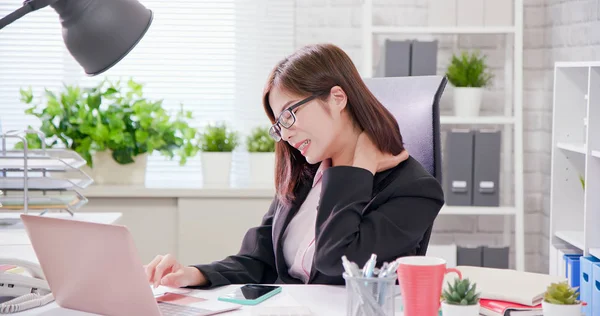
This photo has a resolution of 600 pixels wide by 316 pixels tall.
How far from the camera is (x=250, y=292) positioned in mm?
1433

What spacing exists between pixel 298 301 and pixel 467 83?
7.33 ft

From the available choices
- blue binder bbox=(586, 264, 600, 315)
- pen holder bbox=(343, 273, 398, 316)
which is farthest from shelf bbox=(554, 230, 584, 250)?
pen holder bbox=(343, 273, 398, 316)

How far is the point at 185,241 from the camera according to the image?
3.28m

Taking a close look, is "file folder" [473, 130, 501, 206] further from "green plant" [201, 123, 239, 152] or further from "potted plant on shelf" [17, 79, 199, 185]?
"potted plant on shelf" [17, 79, 199, 185]

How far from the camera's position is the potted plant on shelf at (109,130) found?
10.8 ft

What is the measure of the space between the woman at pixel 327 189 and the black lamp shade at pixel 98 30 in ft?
1.37

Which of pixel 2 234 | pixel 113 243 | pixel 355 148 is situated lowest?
pixel 2 234

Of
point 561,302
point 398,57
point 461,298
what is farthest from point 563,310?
point 398,57

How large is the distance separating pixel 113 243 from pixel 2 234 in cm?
122

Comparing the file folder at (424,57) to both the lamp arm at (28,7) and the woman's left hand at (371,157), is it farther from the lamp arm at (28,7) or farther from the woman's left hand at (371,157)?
the lamp arm at (28,7)

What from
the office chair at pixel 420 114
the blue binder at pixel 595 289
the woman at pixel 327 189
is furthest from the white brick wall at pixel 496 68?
the woman at pixel 327 189

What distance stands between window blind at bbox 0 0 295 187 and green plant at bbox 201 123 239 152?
0.23 m

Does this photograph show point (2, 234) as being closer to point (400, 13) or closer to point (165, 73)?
point (165, 73)

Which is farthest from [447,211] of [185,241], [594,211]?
[185,241]
